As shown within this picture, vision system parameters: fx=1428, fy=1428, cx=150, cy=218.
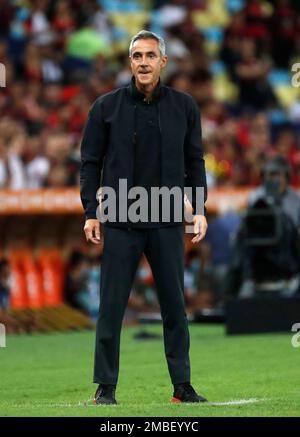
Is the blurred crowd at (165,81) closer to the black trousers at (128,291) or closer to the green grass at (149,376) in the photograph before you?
the green grass at (149,376)

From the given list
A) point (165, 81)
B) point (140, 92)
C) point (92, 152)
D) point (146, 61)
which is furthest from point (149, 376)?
point (165, 81)

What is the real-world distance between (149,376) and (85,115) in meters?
10.4

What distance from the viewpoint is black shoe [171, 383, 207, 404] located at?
811 centimetres

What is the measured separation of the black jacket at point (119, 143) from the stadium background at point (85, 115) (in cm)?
383

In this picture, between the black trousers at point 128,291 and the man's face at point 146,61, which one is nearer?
the man's face at point 146,61

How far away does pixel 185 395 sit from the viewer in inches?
320

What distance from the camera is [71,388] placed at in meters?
9.51

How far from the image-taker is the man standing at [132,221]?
8.08 metres

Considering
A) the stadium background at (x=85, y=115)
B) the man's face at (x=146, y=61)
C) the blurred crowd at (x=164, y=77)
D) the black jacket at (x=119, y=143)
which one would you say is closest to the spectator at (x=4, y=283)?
the stadium background at (x=85, y=115)

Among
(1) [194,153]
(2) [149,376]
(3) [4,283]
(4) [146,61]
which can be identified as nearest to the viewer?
(4) [146,61]

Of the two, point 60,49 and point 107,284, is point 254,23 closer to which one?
point 60,49

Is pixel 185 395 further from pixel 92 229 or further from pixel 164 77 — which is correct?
pixel 164 77

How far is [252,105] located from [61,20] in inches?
141

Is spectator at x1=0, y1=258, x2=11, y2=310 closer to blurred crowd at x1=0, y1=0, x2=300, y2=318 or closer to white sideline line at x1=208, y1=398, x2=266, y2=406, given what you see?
blurred crowd at x1=0, y1=0, x2=300, y2=318
